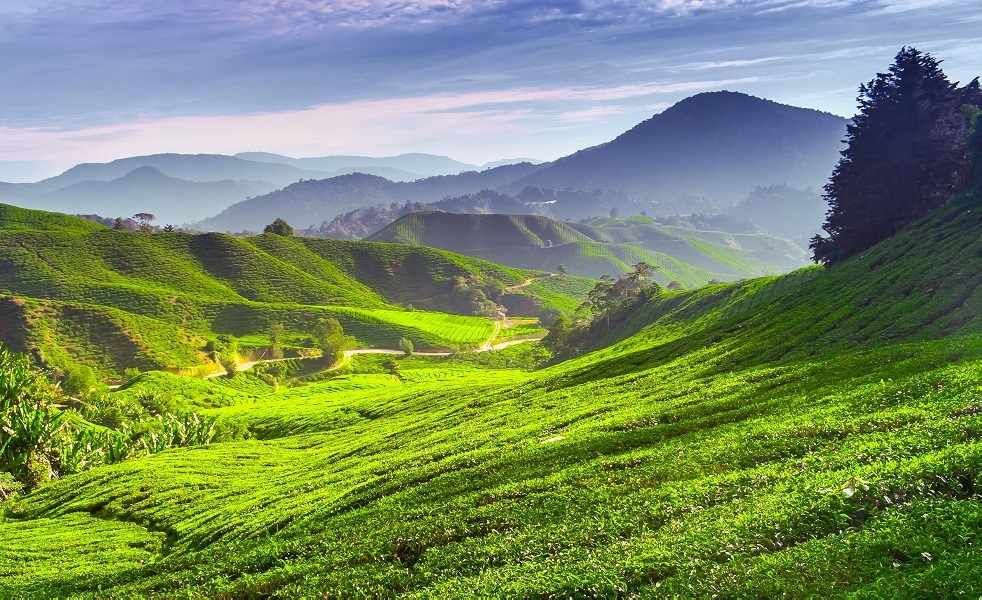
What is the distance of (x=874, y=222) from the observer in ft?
232

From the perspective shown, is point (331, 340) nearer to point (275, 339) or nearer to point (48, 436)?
point (275, 339)

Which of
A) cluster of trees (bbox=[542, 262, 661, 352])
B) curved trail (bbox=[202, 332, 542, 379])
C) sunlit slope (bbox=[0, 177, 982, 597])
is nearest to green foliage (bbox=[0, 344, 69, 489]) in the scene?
sunlit slope (bbox=[0, 177, 982, 597])

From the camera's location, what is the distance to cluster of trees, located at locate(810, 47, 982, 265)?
66.8m

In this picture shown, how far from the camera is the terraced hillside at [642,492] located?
1253 cm

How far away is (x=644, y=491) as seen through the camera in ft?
59.7

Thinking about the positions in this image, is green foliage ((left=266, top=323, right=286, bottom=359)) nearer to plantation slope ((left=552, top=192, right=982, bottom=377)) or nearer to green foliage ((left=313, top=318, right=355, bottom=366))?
green foliage ((left=313, top=318, right=355, bottom=366))

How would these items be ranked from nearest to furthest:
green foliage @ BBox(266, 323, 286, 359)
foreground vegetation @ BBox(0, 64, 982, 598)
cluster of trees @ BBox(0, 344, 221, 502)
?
foreground vegetation @ BBox(0, 64, 982, 598)
cluster of trees @ BBox(0, 344, 221, 502)
green foliage @ BBox(266, 323, 286, 359)

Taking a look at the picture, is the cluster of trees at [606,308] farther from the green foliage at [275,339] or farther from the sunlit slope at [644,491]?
the sunlit slope at [644,491]

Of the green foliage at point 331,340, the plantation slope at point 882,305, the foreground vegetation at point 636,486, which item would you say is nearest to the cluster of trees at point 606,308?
the green foliage at point 331,340

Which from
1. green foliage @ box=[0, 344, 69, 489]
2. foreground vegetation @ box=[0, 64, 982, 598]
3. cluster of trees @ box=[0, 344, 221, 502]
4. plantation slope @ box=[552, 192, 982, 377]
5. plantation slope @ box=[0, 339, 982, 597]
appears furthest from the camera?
cluster of trees @ box=[0, 344, 221, 502]

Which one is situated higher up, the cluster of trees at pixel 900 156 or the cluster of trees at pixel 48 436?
the cluster of trees at pixel 900 156

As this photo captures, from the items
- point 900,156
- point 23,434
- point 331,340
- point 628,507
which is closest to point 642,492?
point 628,507

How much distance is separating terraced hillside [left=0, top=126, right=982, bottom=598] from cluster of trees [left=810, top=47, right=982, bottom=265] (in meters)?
22.3

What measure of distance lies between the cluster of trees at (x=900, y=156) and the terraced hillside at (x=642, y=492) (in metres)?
22.3
